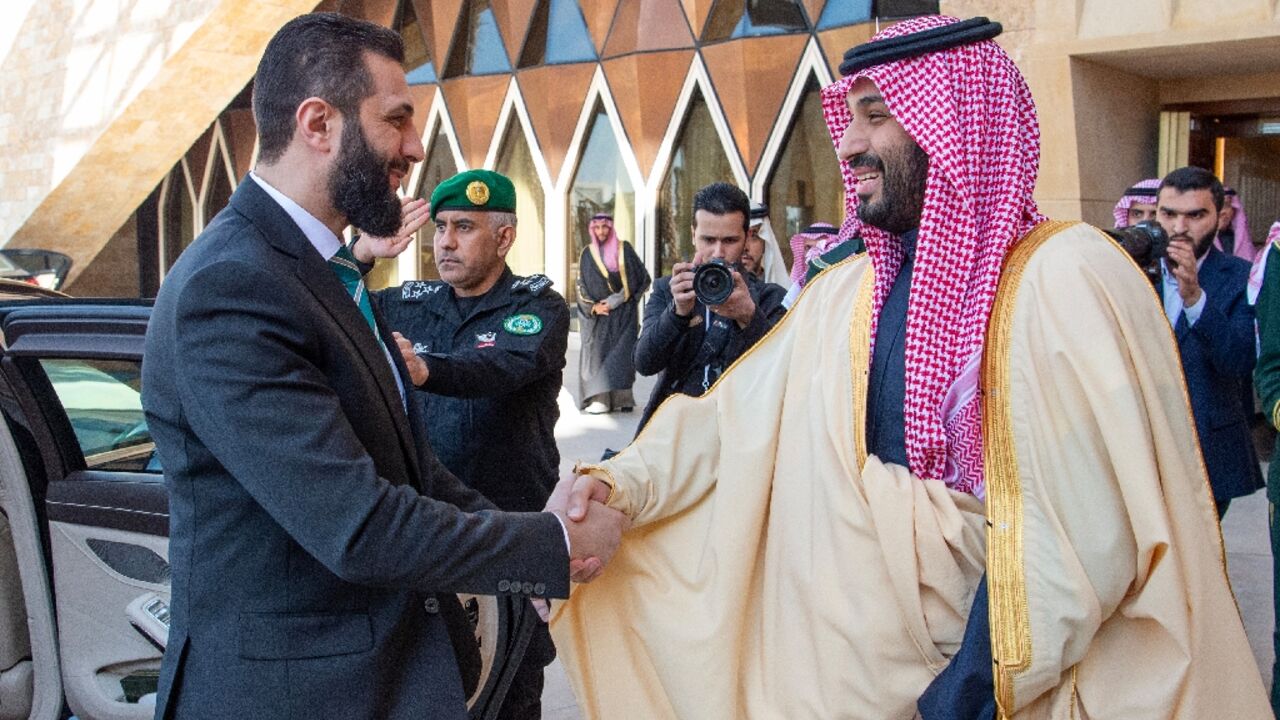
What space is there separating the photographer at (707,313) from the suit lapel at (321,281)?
1.69m

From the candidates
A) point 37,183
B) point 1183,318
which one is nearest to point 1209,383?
point 1183,318

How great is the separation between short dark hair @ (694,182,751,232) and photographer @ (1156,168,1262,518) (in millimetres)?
1551

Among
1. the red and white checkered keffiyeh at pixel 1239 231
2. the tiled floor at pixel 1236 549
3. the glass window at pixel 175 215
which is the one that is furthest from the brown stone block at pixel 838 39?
the glass window at pixel 175 215

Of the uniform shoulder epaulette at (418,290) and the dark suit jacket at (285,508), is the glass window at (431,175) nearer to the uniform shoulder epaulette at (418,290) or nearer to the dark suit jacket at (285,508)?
the uniform shoulder epaulette at (418,290)

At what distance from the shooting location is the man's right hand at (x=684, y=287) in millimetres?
3744

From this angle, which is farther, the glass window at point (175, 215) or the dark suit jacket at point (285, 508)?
the glass window at point (175, 215)

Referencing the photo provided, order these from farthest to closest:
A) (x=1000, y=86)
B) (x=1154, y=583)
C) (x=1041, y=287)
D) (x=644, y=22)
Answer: (x=644, y=22) → (x=1000, y=86) → (x=1041, y=287) → (x=1154, y=583)

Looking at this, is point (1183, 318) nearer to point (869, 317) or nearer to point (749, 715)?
point (869, 317)

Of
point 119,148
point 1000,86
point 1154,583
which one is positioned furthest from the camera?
point 119,148

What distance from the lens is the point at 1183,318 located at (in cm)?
431

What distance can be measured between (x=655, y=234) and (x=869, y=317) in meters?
11.9

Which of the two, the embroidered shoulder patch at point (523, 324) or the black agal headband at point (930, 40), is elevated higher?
the black agal headband at point (930, 40)

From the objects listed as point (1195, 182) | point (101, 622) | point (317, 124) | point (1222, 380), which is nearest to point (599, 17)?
point (1195, 182)

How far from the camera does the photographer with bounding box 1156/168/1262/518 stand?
4168 millimetres
